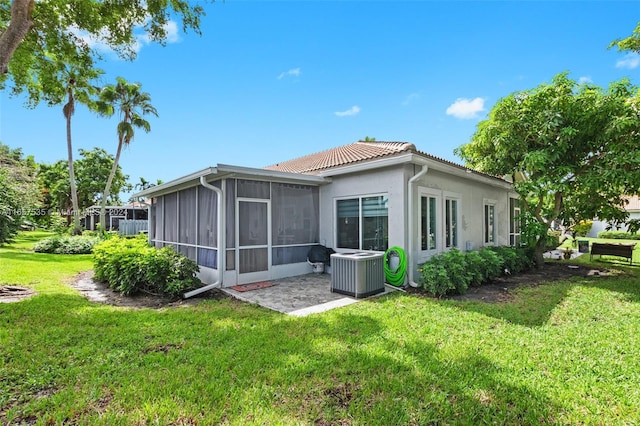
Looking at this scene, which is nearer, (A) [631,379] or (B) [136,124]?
(A) [631,379]

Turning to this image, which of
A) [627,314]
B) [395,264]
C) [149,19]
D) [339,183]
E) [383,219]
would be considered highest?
[149,19]

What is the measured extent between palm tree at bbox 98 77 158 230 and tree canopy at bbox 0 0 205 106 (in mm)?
12593

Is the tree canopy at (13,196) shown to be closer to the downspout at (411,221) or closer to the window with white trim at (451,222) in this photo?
the downspout at (411,221)

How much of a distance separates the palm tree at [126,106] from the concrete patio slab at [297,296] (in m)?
20.0

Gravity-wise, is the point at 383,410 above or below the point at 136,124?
below

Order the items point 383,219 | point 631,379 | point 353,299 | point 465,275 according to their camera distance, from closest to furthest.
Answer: point 631,379
point 353,299
point 465,275
point 383,219

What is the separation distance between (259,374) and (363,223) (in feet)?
19.8

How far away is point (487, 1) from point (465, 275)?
7.85 meters

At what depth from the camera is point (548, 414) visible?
2.82 metres

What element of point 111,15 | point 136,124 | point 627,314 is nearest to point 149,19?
point 111,15

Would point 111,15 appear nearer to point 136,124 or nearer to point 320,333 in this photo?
point 320,333

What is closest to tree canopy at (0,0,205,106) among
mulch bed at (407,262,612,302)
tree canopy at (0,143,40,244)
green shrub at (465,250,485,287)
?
tree canopy at (0,143,40,244)

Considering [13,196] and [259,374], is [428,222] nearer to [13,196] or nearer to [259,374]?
[259,374]

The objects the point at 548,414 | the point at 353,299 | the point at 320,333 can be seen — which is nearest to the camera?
the point at 548,414
